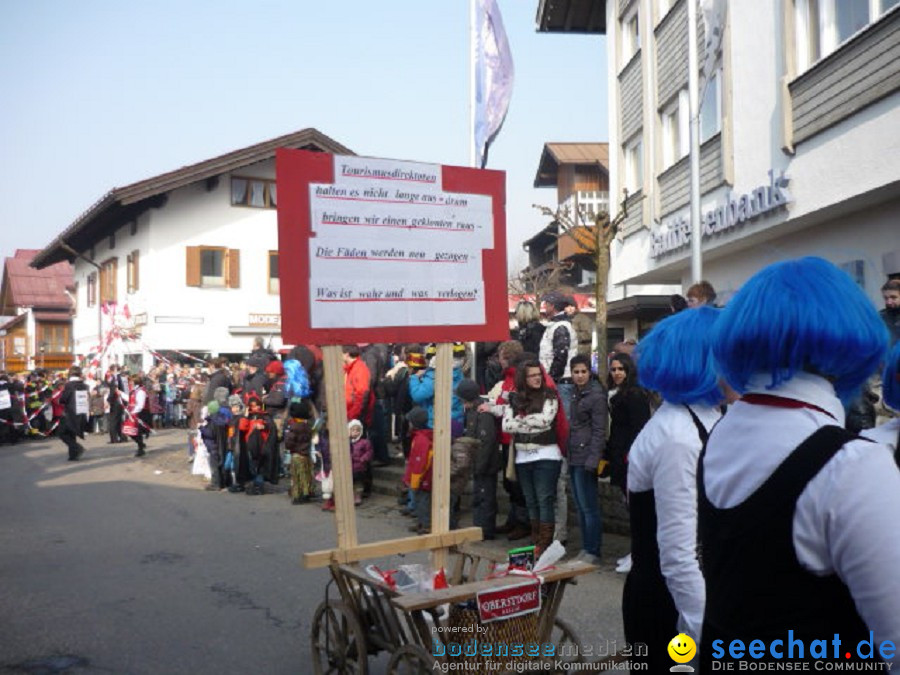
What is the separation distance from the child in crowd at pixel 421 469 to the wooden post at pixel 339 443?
4707mm

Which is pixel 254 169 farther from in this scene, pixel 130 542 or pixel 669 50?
pixel 130 542

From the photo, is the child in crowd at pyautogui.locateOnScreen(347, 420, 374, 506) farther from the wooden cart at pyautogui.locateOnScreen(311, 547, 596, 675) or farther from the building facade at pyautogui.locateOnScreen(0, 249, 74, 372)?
the building facade at pyautogui.locateOnScreen(0, 249, 74, 372)

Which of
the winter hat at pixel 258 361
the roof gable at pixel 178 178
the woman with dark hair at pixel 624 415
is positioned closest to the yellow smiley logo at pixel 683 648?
the woman with dark hair at pixel 624 415

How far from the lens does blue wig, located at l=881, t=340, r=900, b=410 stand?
9.05 feet

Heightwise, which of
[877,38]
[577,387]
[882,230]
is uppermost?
[877,38]

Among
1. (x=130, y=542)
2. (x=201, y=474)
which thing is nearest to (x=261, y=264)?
(x=201, y=474)

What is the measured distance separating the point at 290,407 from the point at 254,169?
69.0 ft

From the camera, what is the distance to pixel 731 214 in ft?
42.3

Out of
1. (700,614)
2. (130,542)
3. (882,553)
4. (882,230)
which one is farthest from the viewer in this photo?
(882,230)

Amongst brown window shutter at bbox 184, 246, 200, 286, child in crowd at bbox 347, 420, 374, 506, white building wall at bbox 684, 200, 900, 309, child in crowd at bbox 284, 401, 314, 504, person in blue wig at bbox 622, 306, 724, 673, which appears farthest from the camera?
brown window shutter at bbox 184, 246, 200, 286

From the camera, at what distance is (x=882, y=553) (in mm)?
1508

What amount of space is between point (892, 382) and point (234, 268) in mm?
28516

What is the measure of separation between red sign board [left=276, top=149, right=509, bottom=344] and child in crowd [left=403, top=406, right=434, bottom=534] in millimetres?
4423

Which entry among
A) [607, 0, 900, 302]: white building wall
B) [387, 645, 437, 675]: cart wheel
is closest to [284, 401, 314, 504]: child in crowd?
[607, 0, 900, 302]: white building wall
